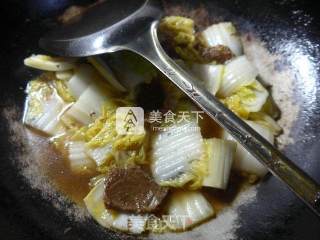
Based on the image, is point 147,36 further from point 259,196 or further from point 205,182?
point 259,196

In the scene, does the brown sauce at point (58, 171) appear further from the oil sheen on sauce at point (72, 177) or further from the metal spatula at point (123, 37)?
the metal spatula at point (123, 37)

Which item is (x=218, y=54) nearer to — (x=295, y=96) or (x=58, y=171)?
(x=295, y=96)

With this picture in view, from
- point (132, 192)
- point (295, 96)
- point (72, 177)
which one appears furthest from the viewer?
point (295, 96)

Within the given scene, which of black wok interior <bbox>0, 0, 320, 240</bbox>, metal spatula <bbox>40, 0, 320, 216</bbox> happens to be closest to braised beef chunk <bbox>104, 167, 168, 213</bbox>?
black wok interior <bbox>0, 0, 320, 240</bbox>

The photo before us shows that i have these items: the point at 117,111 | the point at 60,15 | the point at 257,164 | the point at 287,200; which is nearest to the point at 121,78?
the point at 117,111

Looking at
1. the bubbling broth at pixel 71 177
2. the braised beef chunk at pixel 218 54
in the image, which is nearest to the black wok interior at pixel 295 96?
the bubbling broth at pixel 71 177

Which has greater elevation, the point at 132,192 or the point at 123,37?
the point at 123,37

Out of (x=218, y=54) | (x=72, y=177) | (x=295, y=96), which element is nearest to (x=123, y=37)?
(x=218, y=54)
